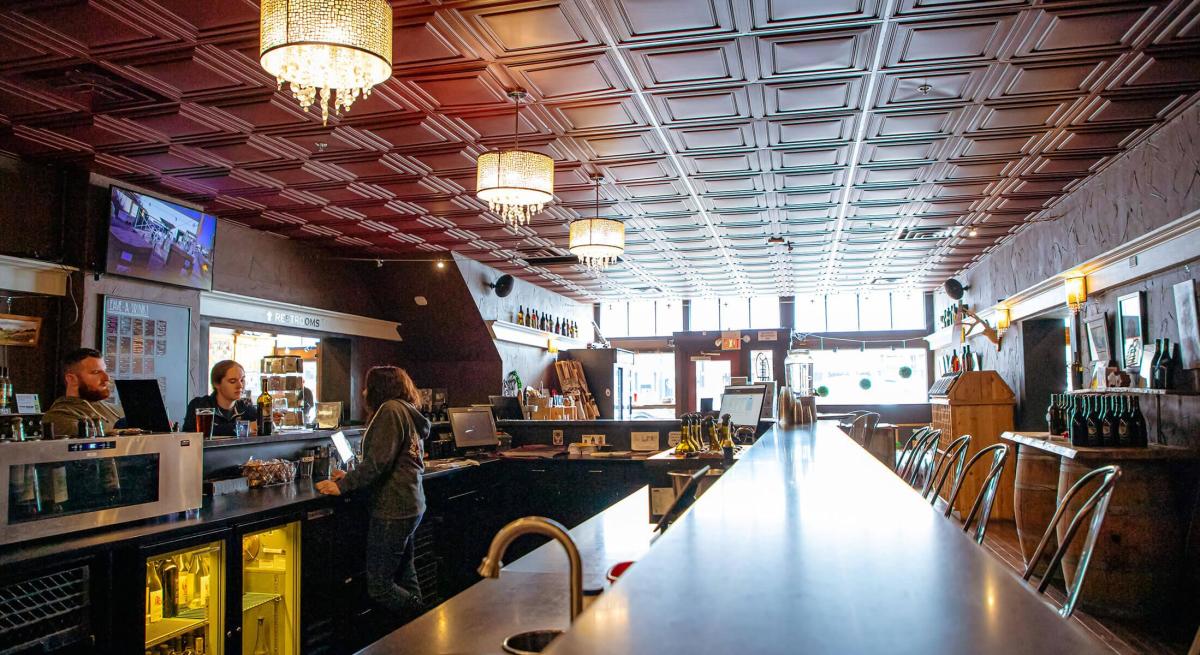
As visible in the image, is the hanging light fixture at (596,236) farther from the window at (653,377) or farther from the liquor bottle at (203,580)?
the window at (653,377)

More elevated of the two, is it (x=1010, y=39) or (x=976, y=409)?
(x=1010, y=39)

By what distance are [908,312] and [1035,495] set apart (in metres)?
11.4

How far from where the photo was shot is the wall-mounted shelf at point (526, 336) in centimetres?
1153

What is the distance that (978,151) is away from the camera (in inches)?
247

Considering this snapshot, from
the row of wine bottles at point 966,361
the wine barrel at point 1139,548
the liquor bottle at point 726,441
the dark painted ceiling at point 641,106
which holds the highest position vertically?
the dark painted ceiling at point 641,106

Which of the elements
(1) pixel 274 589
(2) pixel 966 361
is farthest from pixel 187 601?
(2) pixel 966 361

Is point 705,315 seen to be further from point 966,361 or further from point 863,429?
point 863,429

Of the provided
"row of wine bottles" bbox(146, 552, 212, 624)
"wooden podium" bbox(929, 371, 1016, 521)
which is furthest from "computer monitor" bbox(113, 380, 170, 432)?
"wooden podium" bbox(929, 371, 1016, 521)

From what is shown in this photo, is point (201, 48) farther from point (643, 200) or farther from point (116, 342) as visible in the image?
point (643, 200)

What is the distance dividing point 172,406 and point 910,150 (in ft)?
22.8

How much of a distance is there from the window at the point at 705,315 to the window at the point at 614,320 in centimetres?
163

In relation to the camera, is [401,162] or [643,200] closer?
[401,162]

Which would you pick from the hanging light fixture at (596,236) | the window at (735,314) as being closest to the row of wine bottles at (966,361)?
the window at (735,314)

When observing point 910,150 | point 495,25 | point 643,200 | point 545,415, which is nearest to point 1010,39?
point 910,150
